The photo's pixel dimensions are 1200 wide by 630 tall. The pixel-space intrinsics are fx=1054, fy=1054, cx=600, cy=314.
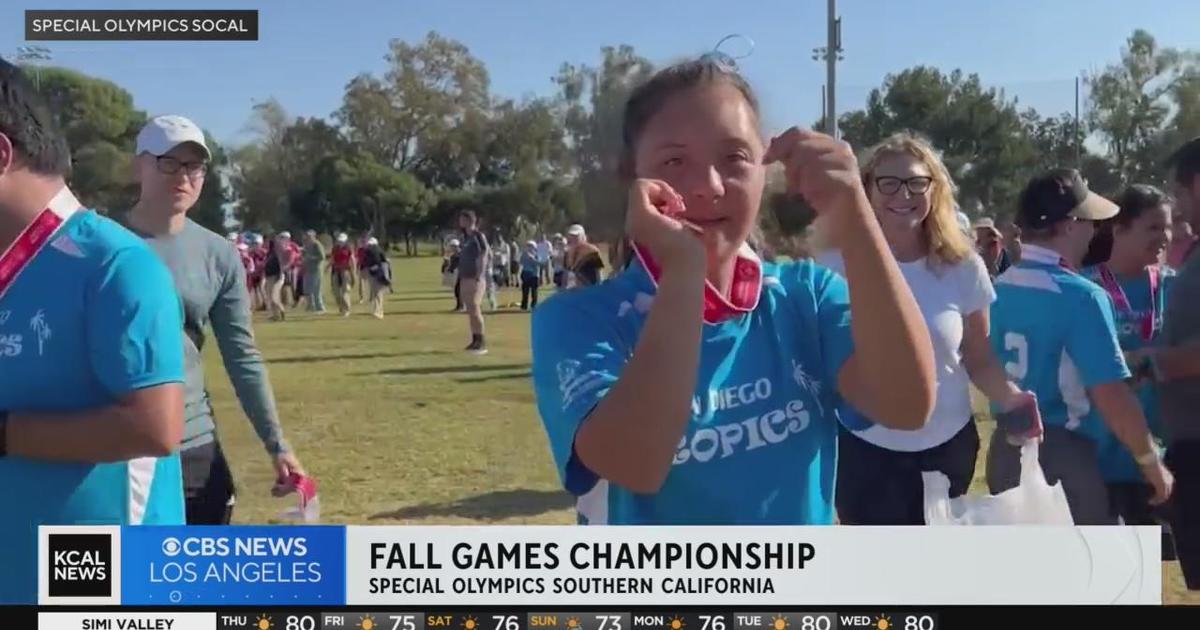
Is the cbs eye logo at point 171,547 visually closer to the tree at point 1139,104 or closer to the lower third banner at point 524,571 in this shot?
the lower third banner at point 524,571

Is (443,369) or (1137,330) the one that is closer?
(1137,330)

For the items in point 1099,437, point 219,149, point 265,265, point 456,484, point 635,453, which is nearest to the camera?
point 635,453

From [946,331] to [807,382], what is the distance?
2.18 feet

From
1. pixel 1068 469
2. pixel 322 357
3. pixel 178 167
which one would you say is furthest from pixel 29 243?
pixel 322 357

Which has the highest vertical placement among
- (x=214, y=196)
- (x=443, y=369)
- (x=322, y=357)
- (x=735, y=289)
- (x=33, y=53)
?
(x=33, y=53)

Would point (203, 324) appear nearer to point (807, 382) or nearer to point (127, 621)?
point (127, 621)

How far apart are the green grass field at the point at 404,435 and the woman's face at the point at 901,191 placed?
1.09ft

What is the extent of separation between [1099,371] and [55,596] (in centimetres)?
139

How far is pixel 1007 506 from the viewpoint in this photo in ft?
3.86

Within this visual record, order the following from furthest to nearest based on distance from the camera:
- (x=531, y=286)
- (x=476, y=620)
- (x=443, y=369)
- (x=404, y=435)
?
(x=443, y=369) < (x=531, y=286) < (x=404, y=435) < (x=476, y=620)

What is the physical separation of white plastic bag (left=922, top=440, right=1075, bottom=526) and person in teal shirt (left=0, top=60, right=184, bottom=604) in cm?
84

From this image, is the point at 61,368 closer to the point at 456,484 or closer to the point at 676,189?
the point at 676,189

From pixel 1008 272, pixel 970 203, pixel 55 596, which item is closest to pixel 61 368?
pixel 55 596

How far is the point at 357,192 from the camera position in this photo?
125cm
